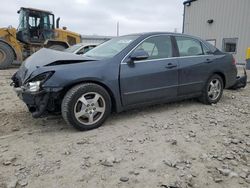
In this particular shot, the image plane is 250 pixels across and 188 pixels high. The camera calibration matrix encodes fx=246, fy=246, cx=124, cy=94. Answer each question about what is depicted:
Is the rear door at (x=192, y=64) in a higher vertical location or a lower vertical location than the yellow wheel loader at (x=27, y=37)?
lower

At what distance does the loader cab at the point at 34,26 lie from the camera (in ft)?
38.6

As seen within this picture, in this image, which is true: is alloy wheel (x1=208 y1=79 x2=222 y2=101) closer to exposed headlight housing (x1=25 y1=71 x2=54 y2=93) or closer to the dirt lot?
the dirt lot

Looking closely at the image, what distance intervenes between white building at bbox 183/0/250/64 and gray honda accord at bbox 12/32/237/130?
30.1ft

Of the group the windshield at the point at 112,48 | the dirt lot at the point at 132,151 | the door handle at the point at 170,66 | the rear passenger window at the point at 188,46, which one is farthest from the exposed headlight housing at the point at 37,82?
the rear passenger window at the point at 188,46

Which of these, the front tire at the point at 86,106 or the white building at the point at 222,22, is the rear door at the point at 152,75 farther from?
the white building at the point at 222,22

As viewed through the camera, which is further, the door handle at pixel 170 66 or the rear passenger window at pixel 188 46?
the rear passenger window at pixel 188 46

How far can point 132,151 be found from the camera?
3119 mm

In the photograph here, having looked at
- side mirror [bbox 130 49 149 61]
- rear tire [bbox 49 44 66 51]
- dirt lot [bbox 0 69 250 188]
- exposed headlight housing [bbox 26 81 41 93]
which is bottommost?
dirt lot [bbox 0 69 250 188]

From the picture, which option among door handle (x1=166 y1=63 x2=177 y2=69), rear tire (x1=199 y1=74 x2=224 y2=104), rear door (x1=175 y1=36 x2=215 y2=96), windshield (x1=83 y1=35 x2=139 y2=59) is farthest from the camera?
rear tire (x1=199 y1=74 x2=224 y2=104)

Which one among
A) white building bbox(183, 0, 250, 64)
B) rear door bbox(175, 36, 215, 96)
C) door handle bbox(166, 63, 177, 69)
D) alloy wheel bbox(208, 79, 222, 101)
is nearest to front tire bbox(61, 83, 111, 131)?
door handle bbox(166, 63, 177, 69)

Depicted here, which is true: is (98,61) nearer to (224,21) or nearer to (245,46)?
(245,46)

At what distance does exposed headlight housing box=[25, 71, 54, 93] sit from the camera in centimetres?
344

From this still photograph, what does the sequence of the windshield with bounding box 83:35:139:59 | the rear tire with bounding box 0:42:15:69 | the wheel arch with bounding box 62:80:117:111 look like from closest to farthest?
the wheel arch with bounding box 62:80:117:111
the windshield with bounding box 83:35:139:59
the rear tire with bounding box 0:42:15:69

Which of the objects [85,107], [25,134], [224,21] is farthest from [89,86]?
[224,21]
